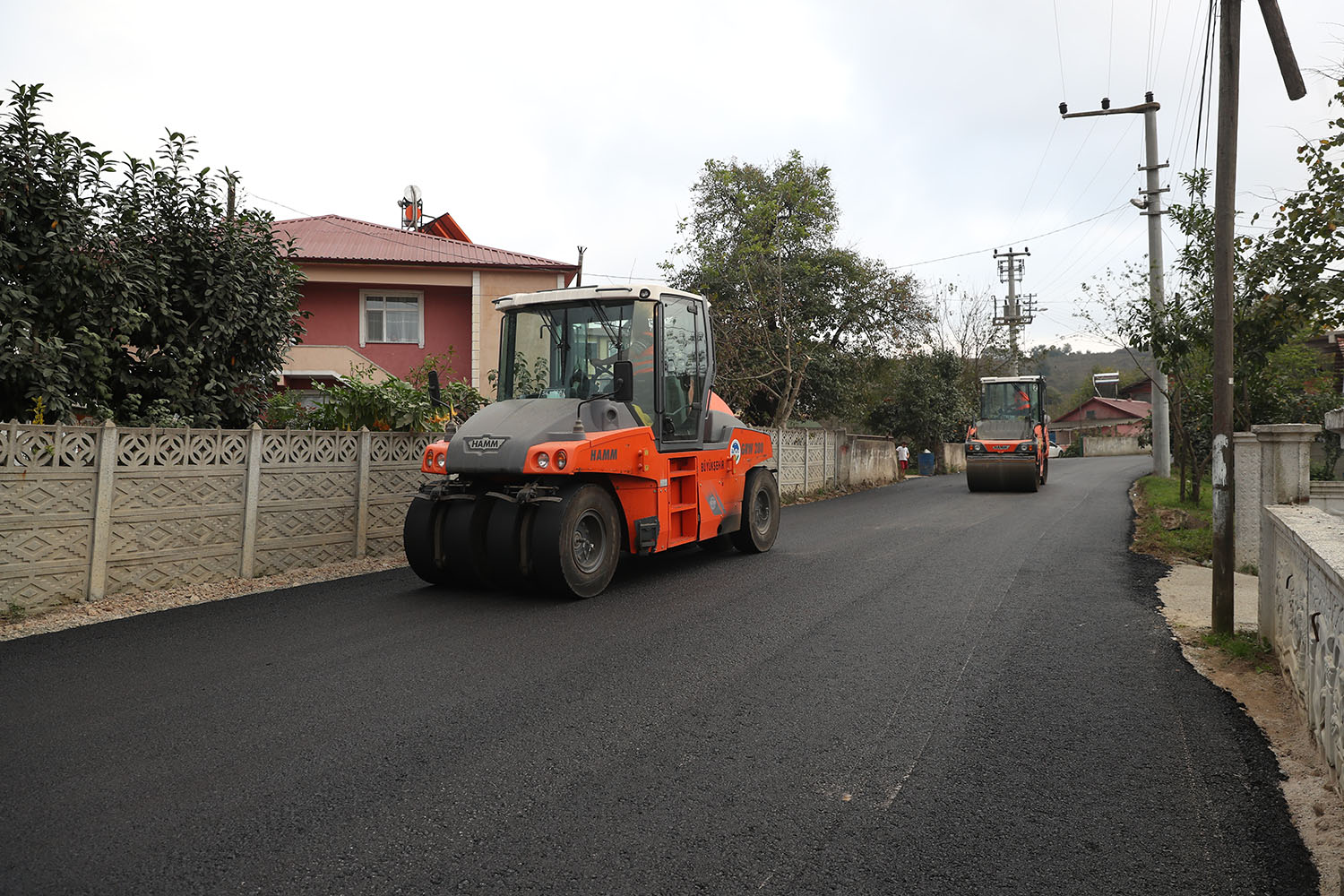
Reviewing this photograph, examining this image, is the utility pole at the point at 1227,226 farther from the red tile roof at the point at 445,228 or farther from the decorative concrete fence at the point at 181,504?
the red tile roof at the point at 445,228

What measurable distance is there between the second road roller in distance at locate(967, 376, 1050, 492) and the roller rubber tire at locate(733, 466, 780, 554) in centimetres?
1089

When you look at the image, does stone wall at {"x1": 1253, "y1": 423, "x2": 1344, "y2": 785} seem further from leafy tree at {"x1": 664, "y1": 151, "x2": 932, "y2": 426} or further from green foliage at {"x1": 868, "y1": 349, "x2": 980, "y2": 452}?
green foliage at {"x1": 868, "y1": 349, "x2": 980, "y2": 452}

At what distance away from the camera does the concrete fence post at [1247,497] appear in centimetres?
793

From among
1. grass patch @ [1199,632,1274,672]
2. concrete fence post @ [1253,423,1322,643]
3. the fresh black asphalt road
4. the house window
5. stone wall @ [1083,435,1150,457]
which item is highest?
the house window

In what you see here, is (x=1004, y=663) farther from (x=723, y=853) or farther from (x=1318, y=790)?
(x=723, y=853)

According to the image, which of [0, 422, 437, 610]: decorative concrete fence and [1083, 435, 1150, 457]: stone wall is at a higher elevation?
[1083, 435, 1150, 457]: stone wall

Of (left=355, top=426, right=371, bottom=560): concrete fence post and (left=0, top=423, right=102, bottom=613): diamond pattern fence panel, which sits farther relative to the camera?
(left=355, top=426, right=371, bottom=560): concrete fence post

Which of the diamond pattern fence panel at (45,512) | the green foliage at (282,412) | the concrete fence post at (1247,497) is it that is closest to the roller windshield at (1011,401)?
the concrete fence post at (1247,497)

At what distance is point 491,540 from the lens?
7.37 metres

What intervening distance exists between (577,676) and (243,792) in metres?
1.99

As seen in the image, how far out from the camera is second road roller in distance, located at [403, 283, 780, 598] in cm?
729

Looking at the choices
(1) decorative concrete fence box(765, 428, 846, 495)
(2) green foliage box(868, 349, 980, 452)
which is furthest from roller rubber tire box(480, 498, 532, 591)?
(2) green foliage box(868, 349, 980, 452)

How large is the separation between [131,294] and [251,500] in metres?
2.15

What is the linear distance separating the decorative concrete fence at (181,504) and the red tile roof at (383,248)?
10.8 metres
